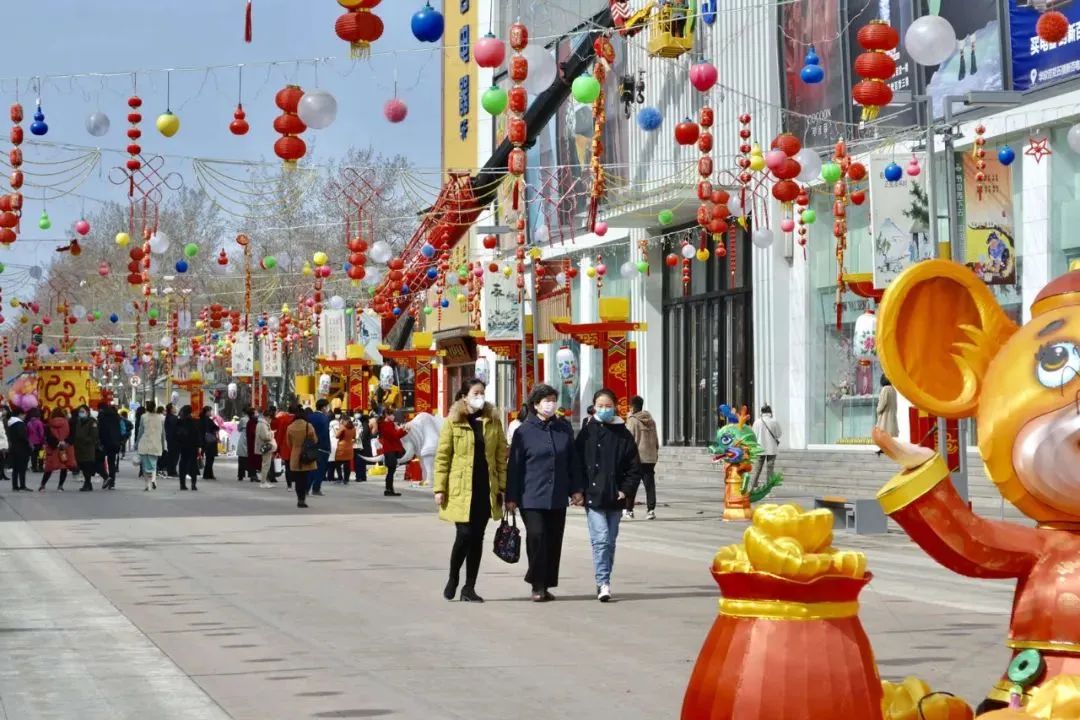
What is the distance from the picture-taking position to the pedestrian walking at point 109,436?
3412cm

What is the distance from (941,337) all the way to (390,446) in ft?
90.4

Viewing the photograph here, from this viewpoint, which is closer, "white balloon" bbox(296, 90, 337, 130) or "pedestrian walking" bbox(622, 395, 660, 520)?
"white balloon" bbox(296, 90, 337, 130)

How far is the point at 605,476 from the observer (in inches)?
558

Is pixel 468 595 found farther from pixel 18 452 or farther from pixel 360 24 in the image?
pixel 18 452

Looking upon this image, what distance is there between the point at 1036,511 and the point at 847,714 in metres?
1.64

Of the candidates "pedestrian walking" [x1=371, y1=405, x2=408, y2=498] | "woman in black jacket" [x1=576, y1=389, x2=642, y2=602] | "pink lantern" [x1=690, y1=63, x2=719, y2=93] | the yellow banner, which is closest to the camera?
"woman in black jacket" [x1=576, y1=389, x2=642, y2=602]

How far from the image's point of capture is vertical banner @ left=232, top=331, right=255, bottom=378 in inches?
2547

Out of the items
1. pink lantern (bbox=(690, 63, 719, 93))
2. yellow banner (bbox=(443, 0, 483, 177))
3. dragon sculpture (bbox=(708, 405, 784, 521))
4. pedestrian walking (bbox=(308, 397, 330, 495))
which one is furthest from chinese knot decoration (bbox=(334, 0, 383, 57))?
yellow banner (bbox=(443, 0, 483, 177))

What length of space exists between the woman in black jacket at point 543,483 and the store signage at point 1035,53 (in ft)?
49.7

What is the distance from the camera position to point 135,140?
20469 mm

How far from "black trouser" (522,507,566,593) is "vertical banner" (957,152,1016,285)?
1599 cm

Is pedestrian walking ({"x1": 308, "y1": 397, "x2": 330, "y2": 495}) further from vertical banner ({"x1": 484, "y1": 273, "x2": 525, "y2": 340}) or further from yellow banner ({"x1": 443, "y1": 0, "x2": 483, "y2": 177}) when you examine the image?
yellow banner ({"x1": 443, "y1": 0, "x2": 483, "y2": 177})

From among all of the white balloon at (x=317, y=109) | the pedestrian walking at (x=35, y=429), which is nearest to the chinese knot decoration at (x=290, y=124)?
the white balloon at (x=317, y=109)

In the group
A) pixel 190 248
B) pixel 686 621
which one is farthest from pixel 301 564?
pixel 190 248
